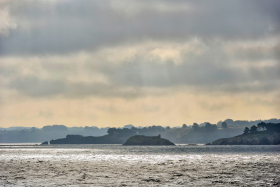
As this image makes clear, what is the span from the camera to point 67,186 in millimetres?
57156

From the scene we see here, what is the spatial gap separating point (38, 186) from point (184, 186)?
86.2 feet

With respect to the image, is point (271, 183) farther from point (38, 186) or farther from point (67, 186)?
point (38, 186)

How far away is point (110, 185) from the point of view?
58.7m

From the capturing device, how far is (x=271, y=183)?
59156 mm

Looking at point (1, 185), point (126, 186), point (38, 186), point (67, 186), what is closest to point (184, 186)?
point (126, 186)

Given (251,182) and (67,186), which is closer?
(67,186)

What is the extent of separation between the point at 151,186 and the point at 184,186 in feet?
19.3

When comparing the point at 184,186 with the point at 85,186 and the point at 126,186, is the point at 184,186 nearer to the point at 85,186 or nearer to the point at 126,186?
the point at 126,186

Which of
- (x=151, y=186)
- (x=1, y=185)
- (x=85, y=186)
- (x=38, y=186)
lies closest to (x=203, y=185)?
(x=151, y=186)

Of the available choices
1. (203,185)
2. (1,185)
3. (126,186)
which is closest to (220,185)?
(203,185)

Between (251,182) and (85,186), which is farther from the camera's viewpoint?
(251,182)

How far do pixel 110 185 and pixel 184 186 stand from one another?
13511mm

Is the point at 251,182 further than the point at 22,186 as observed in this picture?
Yes

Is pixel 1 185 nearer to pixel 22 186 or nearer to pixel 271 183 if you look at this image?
pixel 22 186
